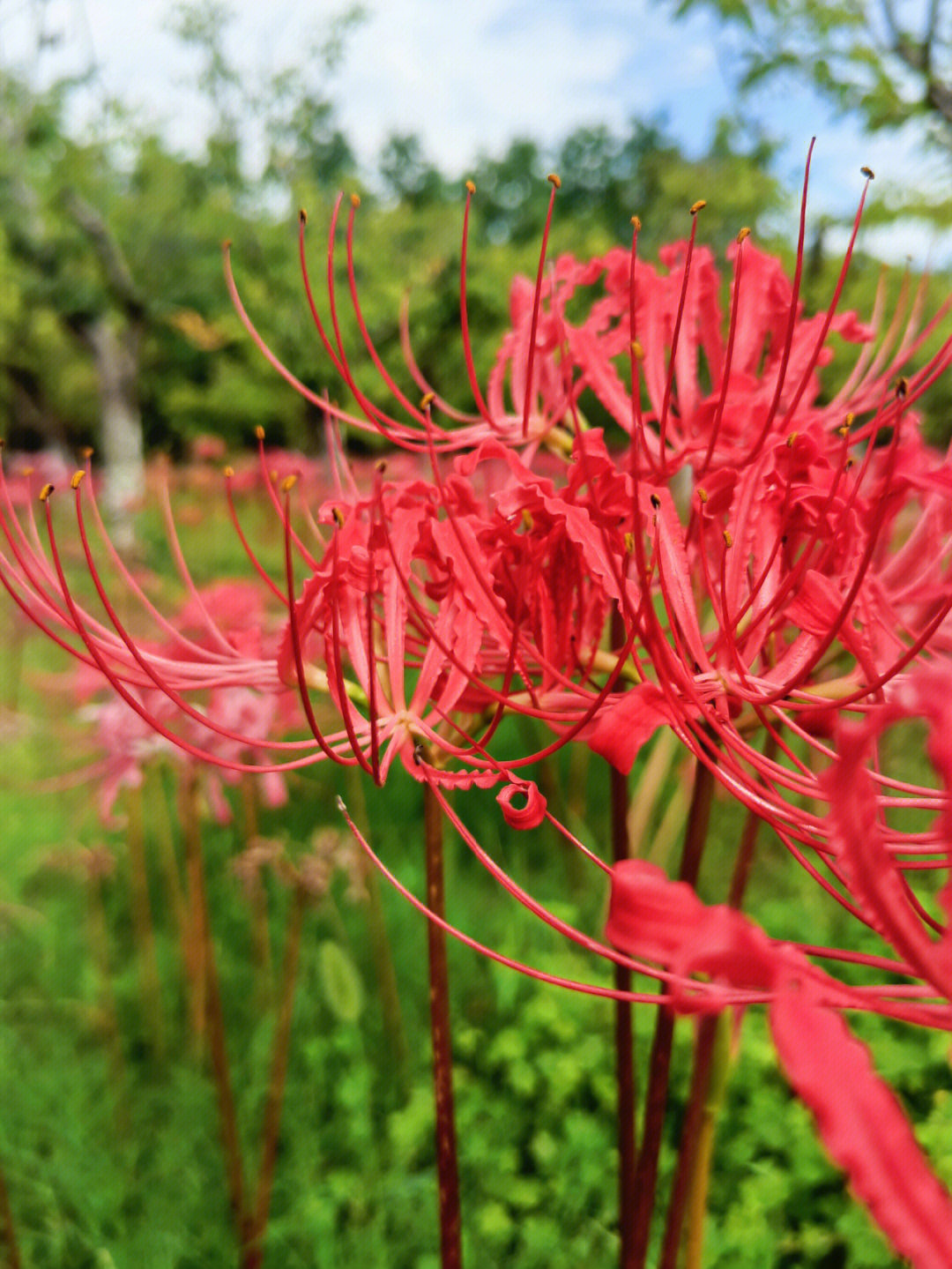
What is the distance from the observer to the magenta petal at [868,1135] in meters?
0.25

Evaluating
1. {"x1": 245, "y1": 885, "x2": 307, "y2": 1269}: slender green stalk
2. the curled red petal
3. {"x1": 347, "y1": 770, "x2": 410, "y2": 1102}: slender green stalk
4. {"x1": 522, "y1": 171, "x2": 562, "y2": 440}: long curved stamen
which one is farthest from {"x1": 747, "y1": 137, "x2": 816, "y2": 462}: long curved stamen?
{"x1": 347, "y1": 770, "x2": 410, "y2": 1102}: slender green stalk

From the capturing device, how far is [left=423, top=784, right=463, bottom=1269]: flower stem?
2.09 feet

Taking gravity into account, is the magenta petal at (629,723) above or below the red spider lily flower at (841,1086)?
above

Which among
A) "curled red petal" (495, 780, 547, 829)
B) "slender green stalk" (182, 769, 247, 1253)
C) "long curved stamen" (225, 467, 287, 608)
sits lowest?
"slender green stalk" (182, 769, 247, 1253)

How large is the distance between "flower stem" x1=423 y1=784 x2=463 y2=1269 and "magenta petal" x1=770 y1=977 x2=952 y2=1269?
0.39 m

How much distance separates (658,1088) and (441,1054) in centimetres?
16

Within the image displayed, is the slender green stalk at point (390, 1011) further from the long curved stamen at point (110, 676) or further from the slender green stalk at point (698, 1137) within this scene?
the long curved stamen at point (110, 676)

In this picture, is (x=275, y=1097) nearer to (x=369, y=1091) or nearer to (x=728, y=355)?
(x=369, y=1091)

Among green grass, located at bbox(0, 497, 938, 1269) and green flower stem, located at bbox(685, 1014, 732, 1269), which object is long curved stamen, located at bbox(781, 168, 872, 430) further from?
green grass, located at bbox(0, 497, 938, 1269)

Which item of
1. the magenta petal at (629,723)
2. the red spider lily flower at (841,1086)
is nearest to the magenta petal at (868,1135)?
the red spider lily flower at (841,1086)

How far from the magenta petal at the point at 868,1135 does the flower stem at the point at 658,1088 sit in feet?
1.22

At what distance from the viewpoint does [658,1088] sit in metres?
0.66

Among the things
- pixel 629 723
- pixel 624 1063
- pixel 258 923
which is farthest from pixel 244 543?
pixel 258 923

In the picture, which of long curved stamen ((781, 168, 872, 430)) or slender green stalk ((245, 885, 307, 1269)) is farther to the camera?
slender green stalk ((245, 885, 307, 1269))
